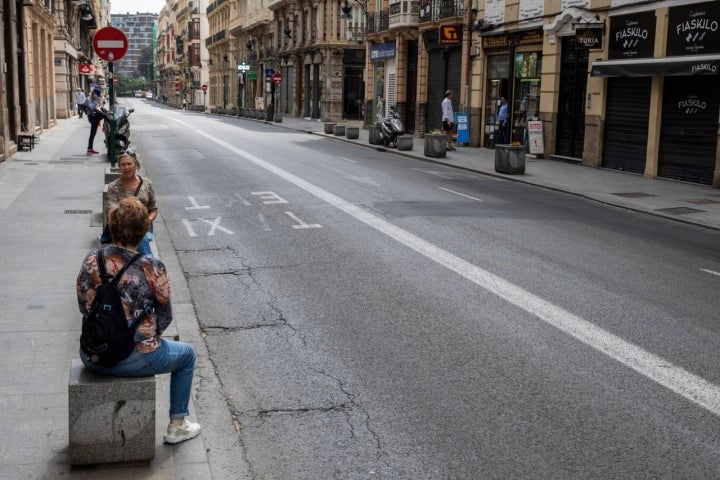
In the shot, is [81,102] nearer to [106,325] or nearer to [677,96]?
[677,96]

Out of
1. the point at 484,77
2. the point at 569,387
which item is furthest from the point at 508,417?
the point at 484,77

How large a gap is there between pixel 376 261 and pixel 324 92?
51013mm

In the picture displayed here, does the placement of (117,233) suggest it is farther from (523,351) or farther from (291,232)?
(291,232)

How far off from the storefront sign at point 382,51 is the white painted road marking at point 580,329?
29.8 meters

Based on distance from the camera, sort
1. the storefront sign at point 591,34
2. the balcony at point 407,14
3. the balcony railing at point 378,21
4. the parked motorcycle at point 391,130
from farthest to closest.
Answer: the balcony railing at point 378,21 < the balcony at point 407,14 < the parked motorcycle at point 391,130 < the storefront sign at point 591,34

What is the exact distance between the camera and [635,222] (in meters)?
14.4

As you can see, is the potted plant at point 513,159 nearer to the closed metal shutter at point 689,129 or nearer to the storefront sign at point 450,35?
the closed metal shutter at point 689,129

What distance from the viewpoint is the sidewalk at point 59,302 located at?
4609 millimetres

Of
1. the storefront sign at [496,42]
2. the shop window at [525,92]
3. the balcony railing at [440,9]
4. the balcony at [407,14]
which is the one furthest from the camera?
the balcony at [407,14]

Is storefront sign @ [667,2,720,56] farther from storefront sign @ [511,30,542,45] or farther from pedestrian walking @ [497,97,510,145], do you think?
pedestrian walking @ [497,97,510,145]

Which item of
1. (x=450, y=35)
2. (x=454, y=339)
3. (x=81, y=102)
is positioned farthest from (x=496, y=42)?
(x=81, y=102)

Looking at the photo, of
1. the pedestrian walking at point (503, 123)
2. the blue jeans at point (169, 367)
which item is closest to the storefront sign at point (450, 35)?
the pedestrian walking at point (503, 123)

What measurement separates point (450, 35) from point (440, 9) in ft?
8.70

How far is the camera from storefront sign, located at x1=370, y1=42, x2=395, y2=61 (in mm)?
41219
